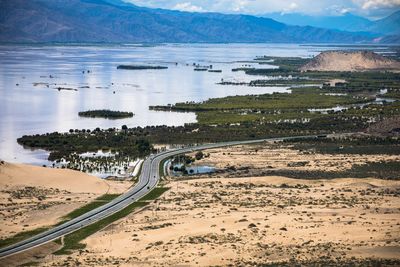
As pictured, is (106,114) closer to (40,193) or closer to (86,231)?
(40,193)

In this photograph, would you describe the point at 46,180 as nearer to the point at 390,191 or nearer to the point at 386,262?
the point at 390,191

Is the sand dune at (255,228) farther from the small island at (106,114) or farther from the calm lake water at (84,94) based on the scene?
the small island at (106,114)

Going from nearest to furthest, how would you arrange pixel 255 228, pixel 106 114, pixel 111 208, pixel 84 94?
1. pixel 255 228
2. pixel 111 208
3. pixel 106 114
4. pixel 84 94

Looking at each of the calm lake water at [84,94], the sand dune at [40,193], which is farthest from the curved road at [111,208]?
the calm lake water at [84,94]

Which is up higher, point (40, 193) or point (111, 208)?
point (40, 193)

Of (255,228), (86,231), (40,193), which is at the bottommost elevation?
(86,231)

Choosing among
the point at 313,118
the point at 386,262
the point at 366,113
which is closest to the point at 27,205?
the point at 386,262

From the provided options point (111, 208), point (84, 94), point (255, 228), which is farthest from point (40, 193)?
point (84, 94)

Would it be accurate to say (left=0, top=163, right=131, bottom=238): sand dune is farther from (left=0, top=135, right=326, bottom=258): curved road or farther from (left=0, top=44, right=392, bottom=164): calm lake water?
(left=0, top=44, right=392, bottom=164): calm lake water

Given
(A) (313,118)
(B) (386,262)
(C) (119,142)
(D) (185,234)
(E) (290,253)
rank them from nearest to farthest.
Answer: (B) (386,262) → (E) (290,253) → (D) (185,234) → (C) (119,142) → (A) (313,118)
